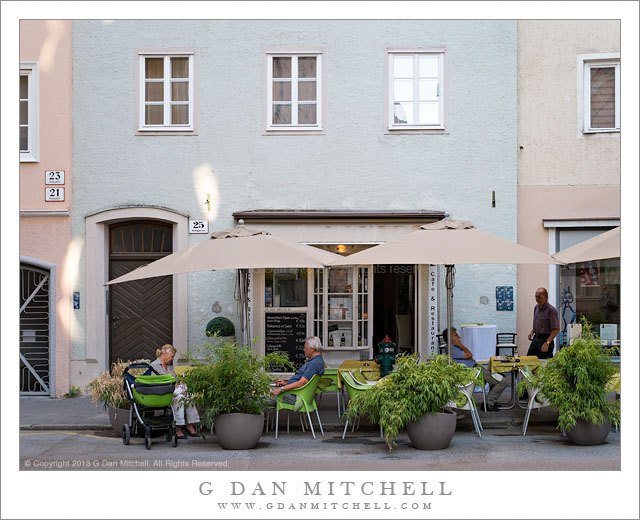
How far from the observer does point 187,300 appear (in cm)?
1362

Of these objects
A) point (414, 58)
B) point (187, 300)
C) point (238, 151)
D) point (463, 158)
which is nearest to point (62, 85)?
point (238, 151)

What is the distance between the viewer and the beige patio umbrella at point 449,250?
9.75m

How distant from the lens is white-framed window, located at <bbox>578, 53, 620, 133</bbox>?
44.1 feet

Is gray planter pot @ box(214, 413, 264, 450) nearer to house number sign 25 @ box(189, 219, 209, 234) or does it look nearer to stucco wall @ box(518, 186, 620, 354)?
house number sign 25 @ box(189, 219, 209, 234)

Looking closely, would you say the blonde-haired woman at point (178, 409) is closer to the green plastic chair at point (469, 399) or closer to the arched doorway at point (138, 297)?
the green plastic chair at point (469, 399)

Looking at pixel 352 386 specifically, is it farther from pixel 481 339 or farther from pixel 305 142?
pixel 305 142

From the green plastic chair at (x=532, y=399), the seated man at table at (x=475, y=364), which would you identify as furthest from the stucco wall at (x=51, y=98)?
the green plastic chair at (x=532, y=399)

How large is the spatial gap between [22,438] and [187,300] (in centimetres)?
408

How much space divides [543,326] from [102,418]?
6.60 metres

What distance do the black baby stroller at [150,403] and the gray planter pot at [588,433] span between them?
458cm

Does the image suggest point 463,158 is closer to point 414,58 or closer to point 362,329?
point 414,58

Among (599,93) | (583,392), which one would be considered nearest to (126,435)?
(583,392)

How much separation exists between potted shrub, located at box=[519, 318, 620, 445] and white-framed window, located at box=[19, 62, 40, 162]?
9153mm

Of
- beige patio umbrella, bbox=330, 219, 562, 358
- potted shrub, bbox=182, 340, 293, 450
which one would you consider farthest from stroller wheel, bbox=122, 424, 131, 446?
beige patio umbrella, bbox=330, 219, 562, 358
